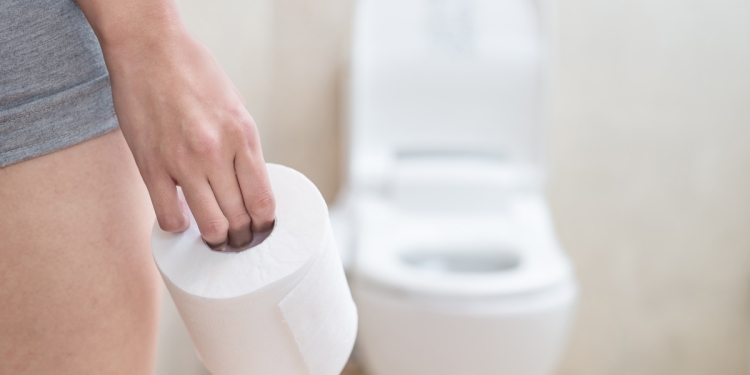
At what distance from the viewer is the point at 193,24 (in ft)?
2.70

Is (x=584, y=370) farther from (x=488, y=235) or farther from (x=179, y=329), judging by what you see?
(x=179, y=329)

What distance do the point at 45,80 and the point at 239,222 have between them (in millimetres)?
141

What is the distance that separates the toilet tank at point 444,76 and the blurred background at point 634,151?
0.54ft

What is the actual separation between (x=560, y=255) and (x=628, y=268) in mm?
487

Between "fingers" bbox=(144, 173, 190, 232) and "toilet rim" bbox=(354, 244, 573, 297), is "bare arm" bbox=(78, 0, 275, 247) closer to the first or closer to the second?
"fingers" bbox=(144, 173, 190, 232)

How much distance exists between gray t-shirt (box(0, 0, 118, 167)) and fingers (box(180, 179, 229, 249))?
86 mm

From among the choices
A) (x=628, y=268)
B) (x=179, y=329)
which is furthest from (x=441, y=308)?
(x=628, y=268)

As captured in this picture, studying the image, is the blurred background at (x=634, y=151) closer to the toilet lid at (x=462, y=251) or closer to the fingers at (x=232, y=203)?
the toilet lid at (x=462, y=251)

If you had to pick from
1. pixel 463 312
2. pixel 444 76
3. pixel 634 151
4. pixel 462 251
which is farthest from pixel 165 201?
pixel 634 151

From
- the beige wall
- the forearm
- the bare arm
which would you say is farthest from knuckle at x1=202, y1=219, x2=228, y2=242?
the beige wall

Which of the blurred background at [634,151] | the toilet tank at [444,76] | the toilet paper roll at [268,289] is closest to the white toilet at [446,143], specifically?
→ the toilet tank at [444,76]

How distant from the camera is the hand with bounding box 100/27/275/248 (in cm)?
36

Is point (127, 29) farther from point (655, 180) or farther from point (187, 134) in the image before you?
point (655, 180)

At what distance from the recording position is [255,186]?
375 mm
